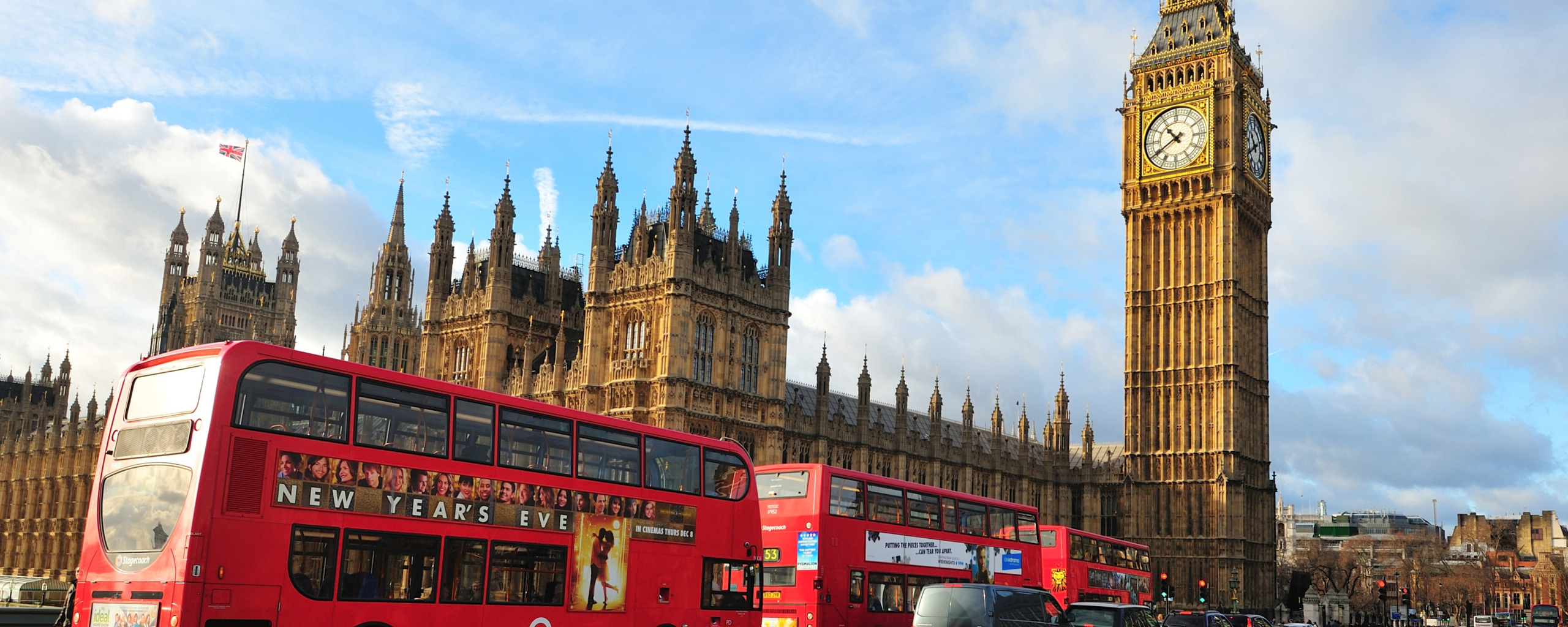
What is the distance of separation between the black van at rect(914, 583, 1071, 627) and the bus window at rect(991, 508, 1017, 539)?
11.9 meters

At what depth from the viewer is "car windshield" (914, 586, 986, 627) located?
2247 cm

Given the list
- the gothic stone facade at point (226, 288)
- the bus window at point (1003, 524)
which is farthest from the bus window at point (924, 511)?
the gothic stone facade at point (226, 288)

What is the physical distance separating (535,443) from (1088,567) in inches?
1121

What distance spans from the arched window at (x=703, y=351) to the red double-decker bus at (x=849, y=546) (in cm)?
2303

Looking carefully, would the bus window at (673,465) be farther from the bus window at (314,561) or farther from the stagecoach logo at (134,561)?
the stagecoach logo at (134,561)

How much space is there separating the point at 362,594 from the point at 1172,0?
78967mm

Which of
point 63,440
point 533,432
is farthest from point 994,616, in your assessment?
point 63,440

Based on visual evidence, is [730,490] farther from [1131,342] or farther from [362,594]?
[1131,342]

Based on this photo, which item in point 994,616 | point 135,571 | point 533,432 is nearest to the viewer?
point 135,571

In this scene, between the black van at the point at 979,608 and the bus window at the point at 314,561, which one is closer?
the bus window at the point at 314,561

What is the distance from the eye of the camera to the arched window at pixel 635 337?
55.7m

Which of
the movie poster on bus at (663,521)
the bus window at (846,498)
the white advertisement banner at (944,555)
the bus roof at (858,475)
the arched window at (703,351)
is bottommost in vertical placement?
the white advertisement banner at (944,555)

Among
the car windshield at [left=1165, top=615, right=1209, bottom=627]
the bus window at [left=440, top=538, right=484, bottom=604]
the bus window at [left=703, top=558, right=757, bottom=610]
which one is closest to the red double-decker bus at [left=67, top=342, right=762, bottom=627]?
the bus window at [left=440, top=538, right=484, bottom=604]

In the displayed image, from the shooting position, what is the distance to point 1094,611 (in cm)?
2438
